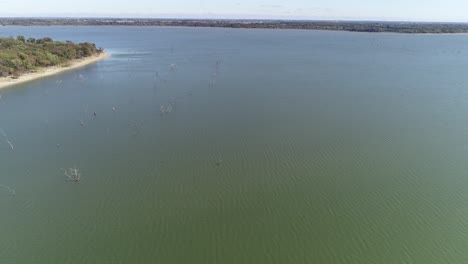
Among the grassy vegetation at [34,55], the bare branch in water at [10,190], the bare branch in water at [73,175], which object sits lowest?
the bare branch in water at [10,190]

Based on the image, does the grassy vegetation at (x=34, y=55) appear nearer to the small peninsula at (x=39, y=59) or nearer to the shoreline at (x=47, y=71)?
the small peninsula at (x=39, y=59)

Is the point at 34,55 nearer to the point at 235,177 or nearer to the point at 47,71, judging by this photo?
the point at 47,71

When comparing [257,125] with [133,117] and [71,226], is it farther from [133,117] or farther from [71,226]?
[71,226]

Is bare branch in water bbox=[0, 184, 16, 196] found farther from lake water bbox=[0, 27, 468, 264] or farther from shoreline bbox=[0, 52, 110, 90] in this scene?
shoreline bbox=[0, 52, 110, 90]

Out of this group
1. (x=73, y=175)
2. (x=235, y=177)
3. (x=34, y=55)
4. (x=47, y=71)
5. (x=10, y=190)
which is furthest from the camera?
(x=34, y=55)

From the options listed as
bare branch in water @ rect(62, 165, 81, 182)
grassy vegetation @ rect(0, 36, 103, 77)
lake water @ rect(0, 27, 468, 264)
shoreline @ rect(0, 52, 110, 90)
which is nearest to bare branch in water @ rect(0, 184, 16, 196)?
lake water @ rect(0, 27, 468, 264)

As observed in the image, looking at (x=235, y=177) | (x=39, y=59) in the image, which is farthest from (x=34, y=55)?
(x=235, y=177)

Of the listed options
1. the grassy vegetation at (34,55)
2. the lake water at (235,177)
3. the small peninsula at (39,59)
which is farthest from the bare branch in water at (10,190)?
the grassy vegetation at (34,55)
